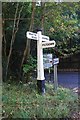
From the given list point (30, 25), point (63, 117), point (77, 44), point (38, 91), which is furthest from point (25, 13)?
point (63, 117)

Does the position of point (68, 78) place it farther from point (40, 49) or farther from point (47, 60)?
point (40, 49)

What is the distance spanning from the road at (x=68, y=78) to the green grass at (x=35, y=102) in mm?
57

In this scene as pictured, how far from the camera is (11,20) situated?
231 centimetres

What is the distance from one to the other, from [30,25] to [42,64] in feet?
1.33

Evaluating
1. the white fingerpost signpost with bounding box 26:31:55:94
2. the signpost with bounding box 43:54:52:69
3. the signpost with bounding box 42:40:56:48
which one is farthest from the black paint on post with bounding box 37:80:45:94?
the signpost with bounding box 42:40:56:48

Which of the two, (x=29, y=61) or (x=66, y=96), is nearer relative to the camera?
(x=66, y=96)

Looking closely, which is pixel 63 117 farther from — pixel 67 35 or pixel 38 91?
pixel 67 35

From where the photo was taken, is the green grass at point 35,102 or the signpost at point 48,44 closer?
the green grass at point 35,102

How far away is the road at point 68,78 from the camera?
2.23m

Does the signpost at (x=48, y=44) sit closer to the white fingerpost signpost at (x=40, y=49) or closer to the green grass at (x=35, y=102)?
the white fingerpost signpost at (x=40, y=49)

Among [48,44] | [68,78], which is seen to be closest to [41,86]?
[68,78]

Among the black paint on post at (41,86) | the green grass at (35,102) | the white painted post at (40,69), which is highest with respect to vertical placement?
the white painted post at (40,69)

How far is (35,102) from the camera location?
204 centimetres

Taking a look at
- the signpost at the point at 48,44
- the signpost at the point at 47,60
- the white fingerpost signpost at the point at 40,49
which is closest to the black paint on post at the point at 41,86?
the white fingerpost signpost at the point at 40,49
